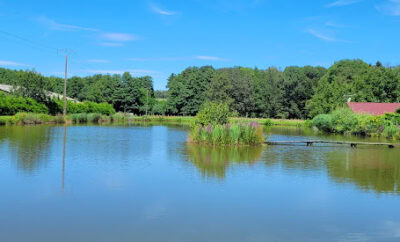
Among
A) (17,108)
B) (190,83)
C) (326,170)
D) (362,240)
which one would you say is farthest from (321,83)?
(362,240)

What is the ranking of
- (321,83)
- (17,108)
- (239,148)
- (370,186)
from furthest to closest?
(321,83)
(17,108)
(239,148)
(370,186)

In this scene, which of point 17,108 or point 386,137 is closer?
point 386,137

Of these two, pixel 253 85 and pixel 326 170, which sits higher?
pixel 253 85

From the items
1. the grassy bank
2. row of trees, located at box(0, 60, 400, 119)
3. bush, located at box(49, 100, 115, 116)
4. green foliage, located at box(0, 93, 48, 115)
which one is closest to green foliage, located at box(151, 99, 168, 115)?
row of trees, located at box(0, 60, 400, 119)

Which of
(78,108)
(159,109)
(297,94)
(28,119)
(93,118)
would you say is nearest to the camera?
(28,119)

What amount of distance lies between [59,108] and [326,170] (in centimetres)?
4643

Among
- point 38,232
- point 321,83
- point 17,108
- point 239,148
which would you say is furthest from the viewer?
point 321,83

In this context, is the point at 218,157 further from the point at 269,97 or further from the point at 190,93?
the point at 190,93

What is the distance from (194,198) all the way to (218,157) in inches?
307

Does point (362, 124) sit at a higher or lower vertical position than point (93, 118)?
higher

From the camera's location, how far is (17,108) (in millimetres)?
44781

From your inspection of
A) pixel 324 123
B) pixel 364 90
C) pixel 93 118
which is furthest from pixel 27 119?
pixel 364 90

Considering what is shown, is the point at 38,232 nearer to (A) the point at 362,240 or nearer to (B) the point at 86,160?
(A) the point at 362,240

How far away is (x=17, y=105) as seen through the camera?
147 ft
